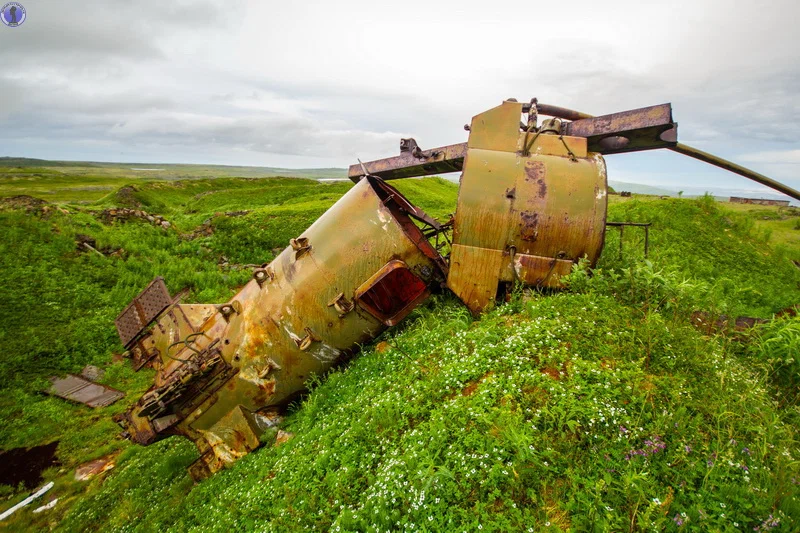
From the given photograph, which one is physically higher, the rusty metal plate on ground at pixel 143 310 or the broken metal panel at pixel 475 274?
the broken metal panel at pixel 475 274

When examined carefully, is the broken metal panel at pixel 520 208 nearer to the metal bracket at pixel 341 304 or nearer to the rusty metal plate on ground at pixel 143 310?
the metal bracket at pixel 341 304

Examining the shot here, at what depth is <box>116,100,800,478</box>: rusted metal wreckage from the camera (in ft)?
16.5

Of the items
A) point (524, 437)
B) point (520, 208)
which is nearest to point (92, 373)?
point (520, 208)

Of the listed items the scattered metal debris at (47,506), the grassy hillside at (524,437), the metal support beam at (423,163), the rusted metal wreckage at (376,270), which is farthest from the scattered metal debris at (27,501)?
the metal support beam at (423,163)

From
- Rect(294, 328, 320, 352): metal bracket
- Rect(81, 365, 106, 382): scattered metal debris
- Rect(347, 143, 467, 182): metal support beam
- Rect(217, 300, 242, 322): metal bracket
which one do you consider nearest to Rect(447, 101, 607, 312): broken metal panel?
Rect(347, 143, 467, 182): metal support beam

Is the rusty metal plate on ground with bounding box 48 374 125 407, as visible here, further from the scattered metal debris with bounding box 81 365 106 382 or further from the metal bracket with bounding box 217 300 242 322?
the metal bracket with bounding box 217 300 242 322

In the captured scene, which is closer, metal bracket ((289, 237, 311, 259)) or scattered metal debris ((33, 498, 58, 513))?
metal bracket ((289, 237, 311, 259))

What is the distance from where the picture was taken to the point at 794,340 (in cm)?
421

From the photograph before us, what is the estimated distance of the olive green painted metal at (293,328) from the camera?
17.8 ft

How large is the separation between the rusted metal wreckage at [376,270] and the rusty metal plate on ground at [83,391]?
4.88 metres

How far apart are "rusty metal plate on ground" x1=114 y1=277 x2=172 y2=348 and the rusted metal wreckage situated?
0.27 feet

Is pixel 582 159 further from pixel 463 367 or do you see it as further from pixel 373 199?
pixel 463 367

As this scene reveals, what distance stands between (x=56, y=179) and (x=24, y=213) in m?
86.6

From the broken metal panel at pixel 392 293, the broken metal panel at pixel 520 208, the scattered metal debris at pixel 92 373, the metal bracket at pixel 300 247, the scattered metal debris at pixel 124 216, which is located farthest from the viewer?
the scattered metal debris at pixel 124 216
